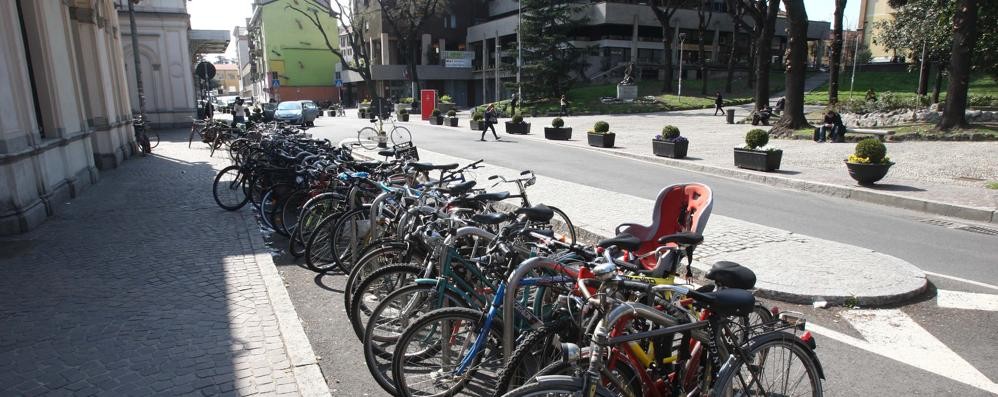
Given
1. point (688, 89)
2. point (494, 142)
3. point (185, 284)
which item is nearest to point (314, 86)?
point (688, 89)

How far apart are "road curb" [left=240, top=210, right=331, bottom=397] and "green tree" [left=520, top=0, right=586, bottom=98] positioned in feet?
130

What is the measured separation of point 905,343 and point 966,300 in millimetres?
1626

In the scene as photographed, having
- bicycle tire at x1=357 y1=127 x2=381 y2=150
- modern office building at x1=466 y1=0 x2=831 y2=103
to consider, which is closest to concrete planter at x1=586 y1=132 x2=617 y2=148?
bicycle tire at x1=357 y1=127 x2=381 y2=150

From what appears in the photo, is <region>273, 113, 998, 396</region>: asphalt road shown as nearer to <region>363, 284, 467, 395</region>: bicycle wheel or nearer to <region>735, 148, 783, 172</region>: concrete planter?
<region>363, 284, 467, 395</region>: bicycle wheel

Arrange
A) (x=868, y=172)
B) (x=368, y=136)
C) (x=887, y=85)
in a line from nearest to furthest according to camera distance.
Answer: (x=868, y=172) < (x=368, y=136) < (x=887, y=85)

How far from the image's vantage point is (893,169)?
47.8 feet

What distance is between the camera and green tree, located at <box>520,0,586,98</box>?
44969 mm

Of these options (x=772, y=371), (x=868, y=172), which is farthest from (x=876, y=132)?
(x=772, y=371)

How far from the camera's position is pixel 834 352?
4.66 m

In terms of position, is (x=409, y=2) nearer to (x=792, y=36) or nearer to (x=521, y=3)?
(x=521, y=3)

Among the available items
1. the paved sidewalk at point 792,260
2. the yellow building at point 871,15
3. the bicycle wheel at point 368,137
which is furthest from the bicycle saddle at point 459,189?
the yellow building at point 871,15

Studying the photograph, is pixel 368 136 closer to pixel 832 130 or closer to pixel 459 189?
pixel 832 130

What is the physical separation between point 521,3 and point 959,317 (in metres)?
43.8

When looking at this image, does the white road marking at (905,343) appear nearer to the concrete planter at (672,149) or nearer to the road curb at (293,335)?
the road curb at (293,335)
